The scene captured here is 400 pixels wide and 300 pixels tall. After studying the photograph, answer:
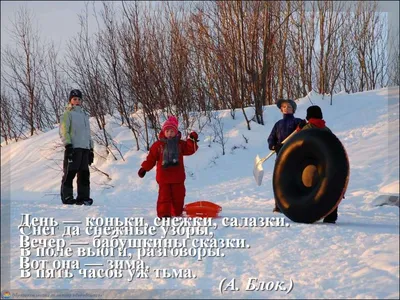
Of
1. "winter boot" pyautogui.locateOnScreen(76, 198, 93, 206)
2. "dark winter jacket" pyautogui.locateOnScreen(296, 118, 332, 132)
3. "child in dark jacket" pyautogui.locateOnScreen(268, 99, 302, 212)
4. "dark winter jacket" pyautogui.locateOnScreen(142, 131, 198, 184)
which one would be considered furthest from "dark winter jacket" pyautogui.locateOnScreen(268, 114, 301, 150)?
"winter boot" pyautogui.locateOnScreen(76, 198, 93, 206)

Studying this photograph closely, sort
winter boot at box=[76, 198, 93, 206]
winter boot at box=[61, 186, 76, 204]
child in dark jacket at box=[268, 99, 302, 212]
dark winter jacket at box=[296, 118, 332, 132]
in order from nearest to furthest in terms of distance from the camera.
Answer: dark winter jacket at box=[296, 118, 332, 132] → child in dark jacket at box=[268, 99, 302, 212] → winter boot at box=[76, 198, 93, 206] → winter boot at box=[61, 186, 76, 204]

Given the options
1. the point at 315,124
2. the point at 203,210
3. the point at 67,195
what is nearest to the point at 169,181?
the point at 203,210

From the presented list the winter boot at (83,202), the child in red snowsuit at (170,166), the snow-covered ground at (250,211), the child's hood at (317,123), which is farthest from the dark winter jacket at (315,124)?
the winter boot at (83,202)

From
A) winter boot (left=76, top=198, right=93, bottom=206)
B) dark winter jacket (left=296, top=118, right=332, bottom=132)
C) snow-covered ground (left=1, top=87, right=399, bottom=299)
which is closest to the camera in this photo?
snow-covered ground (left=1, top=87, right=399, bottom=299)

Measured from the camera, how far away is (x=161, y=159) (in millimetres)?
5594

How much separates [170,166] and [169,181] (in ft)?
0.52

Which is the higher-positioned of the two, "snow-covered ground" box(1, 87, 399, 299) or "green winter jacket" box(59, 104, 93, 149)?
"green winter jacket" box(59, 104, 93, 149)

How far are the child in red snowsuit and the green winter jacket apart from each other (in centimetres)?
162

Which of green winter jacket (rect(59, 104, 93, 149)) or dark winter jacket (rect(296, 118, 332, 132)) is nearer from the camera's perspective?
dark winter jacket (rect(296, 118, 332, 132))

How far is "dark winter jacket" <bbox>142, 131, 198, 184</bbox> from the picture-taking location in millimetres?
5543

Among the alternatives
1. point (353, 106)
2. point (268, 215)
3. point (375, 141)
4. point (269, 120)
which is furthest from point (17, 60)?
point (268, 215)

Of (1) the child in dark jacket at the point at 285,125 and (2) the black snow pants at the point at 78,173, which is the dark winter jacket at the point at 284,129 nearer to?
(1) the child in dark jacket at the point at 285,125

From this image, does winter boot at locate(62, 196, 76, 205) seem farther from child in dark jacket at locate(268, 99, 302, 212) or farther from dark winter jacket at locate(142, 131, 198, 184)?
child in dark jacket at locate(268, 99, 302, 212)

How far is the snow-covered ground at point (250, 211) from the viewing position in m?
3.25
